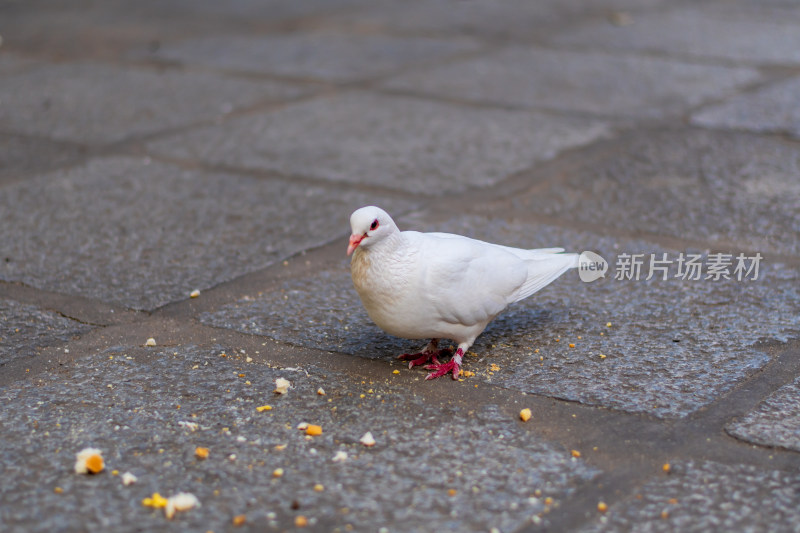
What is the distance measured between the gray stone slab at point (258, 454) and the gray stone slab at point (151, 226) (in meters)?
0.72

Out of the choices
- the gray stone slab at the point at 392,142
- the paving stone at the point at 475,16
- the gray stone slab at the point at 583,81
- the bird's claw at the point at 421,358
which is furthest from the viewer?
the paving stone at the point at 475,16

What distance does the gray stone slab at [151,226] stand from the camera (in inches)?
143

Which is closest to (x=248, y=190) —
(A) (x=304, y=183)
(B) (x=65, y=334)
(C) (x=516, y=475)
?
(A) (x=304, y=183)

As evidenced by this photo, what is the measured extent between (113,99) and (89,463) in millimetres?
4279

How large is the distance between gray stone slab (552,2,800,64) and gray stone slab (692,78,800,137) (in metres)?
1.07

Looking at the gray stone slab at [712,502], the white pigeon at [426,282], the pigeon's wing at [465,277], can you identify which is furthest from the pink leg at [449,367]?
the gray stone slab at [712,502]

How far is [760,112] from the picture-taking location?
18.4ft

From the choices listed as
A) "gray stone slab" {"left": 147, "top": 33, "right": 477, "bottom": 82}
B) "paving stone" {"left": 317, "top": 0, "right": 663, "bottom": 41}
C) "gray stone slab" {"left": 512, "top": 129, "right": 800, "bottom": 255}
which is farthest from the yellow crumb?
"paving stone" {"left": 317, "top": 0, "right": 663, "bottom": 41}

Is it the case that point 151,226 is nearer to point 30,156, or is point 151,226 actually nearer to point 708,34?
point 30,156

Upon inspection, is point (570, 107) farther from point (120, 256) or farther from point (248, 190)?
point (120, 256)

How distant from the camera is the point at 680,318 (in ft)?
10.6

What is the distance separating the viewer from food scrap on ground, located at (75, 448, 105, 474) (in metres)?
2.30

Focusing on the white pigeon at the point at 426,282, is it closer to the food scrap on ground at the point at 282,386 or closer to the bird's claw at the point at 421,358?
the bird's claw at the point at 421,358

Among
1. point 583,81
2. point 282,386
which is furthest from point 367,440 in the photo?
point 583,81
